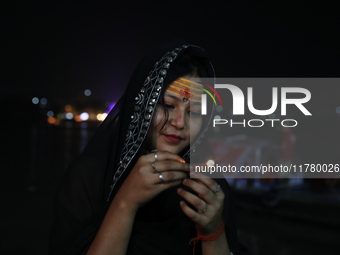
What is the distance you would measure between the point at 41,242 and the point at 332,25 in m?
4.25

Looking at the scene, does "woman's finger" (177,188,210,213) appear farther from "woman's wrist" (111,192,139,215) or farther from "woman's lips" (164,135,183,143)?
"woman's lips" (164,135,183,143)

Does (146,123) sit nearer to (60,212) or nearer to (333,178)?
(60,212)

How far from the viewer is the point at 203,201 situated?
110 cm

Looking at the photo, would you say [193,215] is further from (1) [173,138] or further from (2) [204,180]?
(1) [173,138]

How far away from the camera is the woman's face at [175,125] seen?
4.24ft

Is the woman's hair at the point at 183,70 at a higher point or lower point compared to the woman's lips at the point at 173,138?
higher

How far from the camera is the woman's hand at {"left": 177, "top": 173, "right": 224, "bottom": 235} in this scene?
1079 mm

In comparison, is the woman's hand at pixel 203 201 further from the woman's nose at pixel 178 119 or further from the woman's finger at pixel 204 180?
the woman's nose at pixel 178 119

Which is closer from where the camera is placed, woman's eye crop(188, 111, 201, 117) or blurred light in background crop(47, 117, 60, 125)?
woman's eye crop(188, 111, 201, 117)

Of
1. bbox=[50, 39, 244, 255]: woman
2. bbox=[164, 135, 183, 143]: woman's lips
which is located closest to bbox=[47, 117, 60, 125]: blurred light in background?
bbox=[50, 39, 244, 255]: woman

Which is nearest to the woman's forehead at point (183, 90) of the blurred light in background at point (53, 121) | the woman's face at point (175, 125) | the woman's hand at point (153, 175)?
the woman's face at point (175, 125)

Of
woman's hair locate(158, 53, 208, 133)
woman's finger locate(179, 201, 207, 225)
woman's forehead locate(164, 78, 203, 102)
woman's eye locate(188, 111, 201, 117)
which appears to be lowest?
woman's finger locate(179, 201, 207, 225)

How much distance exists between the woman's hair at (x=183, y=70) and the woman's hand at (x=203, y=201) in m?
0.28

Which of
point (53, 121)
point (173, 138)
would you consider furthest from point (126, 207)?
point (53, 121)
